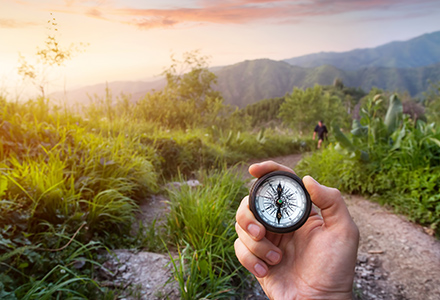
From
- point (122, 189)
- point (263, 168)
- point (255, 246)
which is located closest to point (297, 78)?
point (122, 189)

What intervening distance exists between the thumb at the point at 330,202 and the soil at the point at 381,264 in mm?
1297

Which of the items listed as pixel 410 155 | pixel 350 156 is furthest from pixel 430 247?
pixel 350 156

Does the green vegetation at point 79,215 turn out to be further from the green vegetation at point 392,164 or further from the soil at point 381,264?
the green vegetation at point 392,164

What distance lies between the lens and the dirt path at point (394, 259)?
8.33 ft

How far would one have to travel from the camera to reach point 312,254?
1099 millimetres

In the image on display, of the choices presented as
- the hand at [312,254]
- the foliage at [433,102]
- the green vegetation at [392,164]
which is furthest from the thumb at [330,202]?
the foliage at [433,102]

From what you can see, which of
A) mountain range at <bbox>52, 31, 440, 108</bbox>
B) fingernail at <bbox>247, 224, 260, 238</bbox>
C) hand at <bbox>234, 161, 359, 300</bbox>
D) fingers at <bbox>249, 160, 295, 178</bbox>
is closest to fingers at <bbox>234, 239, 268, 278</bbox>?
hand at <bbox>234, 161, 359, 300</bbox>

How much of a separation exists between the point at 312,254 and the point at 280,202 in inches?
9.4

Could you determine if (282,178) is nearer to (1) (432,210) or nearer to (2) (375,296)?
(2) (375,296)

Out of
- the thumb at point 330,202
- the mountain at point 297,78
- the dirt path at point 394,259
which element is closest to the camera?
the thumb at point 330,202

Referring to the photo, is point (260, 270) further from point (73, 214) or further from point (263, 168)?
point (73, 214)

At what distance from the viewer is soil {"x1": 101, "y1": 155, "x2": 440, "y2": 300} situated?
2062 millimetres

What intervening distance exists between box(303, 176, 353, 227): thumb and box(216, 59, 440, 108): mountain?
85.1 m

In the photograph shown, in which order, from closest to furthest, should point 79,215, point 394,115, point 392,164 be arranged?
point 79,215
point 392,164
point 394,115
